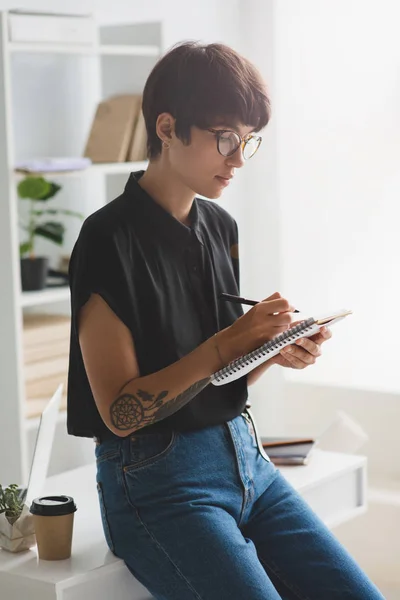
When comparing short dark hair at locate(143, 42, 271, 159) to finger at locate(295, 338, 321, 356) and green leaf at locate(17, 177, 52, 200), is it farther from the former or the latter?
green leaf at locate(17, 177, 52, 200)

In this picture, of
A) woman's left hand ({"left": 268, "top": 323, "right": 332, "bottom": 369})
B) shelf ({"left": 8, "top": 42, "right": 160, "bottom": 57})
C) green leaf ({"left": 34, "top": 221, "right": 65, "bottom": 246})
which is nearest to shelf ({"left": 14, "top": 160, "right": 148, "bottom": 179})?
green leaf ({"left": 34, "top": 221, "right": 65, "bottom": 246})

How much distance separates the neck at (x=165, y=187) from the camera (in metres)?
1.72

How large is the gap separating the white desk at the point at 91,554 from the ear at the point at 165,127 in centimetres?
69

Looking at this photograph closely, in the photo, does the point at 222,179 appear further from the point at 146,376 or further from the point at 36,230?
the point at 36,230

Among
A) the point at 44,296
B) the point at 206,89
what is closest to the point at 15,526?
the point at 206,89

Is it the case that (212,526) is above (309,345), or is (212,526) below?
below

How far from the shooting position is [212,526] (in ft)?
5.19

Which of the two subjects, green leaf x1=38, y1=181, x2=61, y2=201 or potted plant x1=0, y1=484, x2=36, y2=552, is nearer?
potted plant x1=0, y1=484, x2=36, y2=552

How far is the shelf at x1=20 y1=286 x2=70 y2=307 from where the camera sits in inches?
118

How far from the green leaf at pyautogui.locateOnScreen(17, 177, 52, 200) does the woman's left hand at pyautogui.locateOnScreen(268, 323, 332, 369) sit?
149 centimetres

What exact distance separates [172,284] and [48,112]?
182 centimetres

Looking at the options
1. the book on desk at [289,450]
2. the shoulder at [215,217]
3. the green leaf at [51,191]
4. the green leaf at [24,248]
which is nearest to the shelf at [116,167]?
the green leaf at [51,191]

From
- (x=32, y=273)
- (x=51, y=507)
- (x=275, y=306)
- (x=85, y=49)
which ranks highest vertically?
(x=85, y=49)

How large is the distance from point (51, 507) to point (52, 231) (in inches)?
63.1
